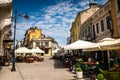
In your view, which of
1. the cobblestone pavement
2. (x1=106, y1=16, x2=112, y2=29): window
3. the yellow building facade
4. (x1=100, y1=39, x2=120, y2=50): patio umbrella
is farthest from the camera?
(x1=106, y1=16, x2=112, y2=29): window

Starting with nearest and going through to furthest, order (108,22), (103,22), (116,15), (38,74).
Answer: (38,74) → (116,15) → (108,22) → (103,22)

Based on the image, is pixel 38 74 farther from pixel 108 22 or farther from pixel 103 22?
pixel 103 22

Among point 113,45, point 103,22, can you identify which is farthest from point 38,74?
point 103,22

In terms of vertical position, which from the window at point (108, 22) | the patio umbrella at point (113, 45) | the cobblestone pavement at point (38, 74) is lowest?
the cobblestone pavement at point (38, 74)

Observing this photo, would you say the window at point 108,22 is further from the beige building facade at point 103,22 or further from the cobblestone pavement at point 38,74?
the cobblestone pavement at point 38,74

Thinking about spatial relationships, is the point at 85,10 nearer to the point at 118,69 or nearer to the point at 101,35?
the point at 101,35

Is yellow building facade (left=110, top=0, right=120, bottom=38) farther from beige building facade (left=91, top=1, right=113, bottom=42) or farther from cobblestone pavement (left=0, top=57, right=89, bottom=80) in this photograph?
cobblestone pavement (left=0, top=57, right=89, bottom=80)

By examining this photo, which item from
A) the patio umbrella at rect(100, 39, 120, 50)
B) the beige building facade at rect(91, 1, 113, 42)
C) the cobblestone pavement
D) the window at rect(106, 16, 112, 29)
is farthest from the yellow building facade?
the patio umbrella at rect(100, 39, 120, 50)

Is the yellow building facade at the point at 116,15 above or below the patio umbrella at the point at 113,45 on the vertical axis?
above

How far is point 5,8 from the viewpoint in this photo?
5.96 m

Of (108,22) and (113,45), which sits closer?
(113,45)

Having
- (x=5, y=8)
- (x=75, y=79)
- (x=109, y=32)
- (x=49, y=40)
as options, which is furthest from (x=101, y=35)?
(x=49, y=40)

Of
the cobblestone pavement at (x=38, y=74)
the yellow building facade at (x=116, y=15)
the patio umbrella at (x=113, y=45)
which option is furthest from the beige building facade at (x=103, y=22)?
the patio umbrella at (x=113, y=45)

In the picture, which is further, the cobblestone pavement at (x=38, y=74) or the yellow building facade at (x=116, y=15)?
the yellow building facade at (x=116, y=15)
